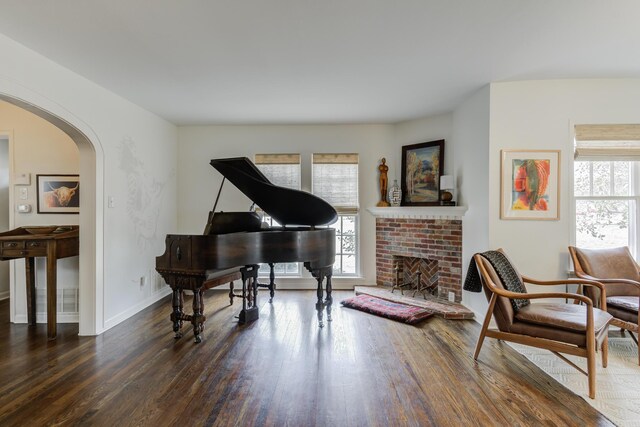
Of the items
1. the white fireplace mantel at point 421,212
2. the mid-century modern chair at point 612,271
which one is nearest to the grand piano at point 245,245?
the white fireplace mantel at point 421,212

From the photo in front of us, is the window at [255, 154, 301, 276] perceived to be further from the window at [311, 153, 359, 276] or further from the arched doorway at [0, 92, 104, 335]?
the arched doorway at [0, 92, 104, 335]

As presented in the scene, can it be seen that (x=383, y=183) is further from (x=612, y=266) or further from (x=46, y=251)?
(x=46, y=251)

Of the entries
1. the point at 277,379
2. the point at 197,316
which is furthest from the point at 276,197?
the point at 277,379

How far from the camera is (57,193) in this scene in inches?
145

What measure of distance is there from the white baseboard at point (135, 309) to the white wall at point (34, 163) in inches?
17.9

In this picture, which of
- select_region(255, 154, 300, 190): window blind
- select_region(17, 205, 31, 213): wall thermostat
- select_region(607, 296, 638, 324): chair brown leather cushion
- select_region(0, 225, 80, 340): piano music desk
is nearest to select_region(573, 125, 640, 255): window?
select_region(607, 296, 638, 324): chair brown leather cushion

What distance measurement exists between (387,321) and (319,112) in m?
2.69

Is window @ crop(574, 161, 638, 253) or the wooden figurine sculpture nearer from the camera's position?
window @ crop(574, 161, 638, 253)

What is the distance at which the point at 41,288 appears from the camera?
3631 mm

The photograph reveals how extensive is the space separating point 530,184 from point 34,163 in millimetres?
5224

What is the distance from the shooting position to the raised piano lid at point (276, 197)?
3.20 metres

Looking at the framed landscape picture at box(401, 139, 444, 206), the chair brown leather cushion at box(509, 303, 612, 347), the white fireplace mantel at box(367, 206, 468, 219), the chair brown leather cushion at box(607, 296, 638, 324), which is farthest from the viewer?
the framed landscape picture at box(401, 139, 444, 206)

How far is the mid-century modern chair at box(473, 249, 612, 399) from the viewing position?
87.6 inches

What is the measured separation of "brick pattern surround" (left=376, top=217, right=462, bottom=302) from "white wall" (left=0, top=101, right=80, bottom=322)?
149 inches
